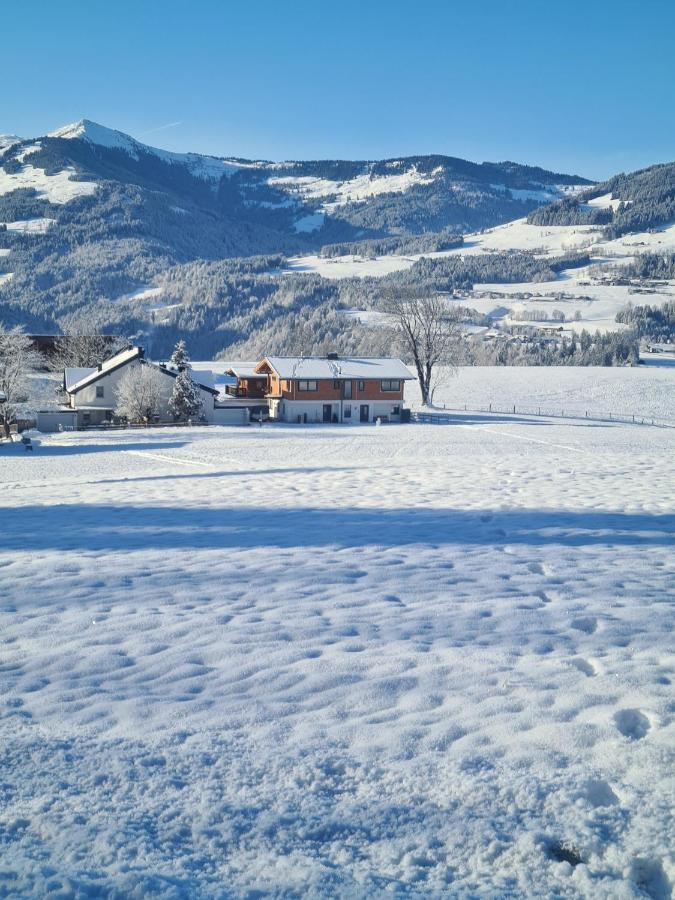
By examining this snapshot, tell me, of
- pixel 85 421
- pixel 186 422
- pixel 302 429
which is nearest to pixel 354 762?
pixel 302 429

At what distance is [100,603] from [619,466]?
19.6 m

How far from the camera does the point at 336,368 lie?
6125 cm

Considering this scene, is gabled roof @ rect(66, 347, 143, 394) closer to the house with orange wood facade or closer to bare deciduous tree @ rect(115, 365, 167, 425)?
bare deciduous tree @ rect(115, 365, 167, 425)

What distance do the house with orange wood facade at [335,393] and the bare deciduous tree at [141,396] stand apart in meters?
11.5

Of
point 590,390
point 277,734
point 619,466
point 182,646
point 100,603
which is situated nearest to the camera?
point 277,734

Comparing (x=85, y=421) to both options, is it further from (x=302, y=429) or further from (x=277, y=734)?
(x=277, y=734)

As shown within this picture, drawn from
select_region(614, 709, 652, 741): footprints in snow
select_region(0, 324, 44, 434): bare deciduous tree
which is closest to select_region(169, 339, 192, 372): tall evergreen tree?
select_region(0, 324, 44, 434): bare deciduous tree

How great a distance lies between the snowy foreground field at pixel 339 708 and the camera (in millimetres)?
4082

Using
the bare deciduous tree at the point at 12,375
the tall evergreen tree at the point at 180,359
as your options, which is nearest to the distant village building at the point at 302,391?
the tall evergreen tree at the point at 180,359

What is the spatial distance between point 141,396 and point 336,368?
1873 centimetres

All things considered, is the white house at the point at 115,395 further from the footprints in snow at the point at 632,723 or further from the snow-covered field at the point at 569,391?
the footprints in snow at the point at 632,723

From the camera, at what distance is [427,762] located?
5.00 metres

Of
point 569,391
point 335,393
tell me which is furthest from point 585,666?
point 569,391

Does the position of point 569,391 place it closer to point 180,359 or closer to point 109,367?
point 180,359
